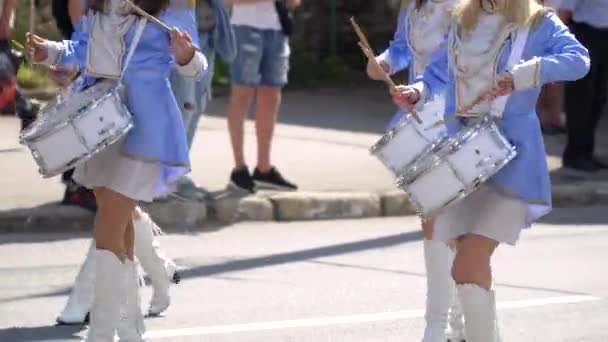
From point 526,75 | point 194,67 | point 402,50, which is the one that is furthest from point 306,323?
point 526,75

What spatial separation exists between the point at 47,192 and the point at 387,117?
508 centimetres

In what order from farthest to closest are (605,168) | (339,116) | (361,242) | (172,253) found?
(339,116) → (605,168) → (361,242) → (172,253)

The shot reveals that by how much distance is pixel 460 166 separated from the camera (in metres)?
5.43

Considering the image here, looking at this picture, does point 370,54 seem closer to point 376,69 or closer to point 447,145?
point 376,69

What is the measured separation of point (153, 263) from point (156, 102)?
4.22 feet

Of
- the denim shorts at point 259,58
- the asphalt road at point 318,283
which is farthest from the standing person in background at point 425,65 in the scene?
the denim shorts at point 259,58

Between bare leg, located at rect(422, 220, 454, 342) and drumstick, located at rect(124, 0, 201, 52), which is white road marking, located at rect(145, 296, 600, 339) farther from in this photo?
drumstick, located at rect(124, 0, 201, 52)

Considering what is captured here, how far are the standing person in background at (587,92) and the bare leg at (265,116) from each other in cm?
263

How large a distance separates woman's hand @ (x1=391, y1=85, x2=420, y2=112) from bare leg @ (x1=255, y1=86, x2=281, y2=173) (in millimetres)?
4869

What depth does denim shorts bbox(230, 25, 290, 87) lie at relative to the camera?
34.9 ft

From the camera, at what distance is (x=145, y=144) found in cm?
601

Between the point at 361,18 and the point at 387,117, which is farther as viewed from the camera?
the point at 361,18

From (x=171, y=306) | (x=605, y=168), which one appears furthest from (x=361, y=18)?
(x=171, y=306)

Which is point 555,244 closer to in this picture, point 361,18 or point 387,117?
point 387,117
